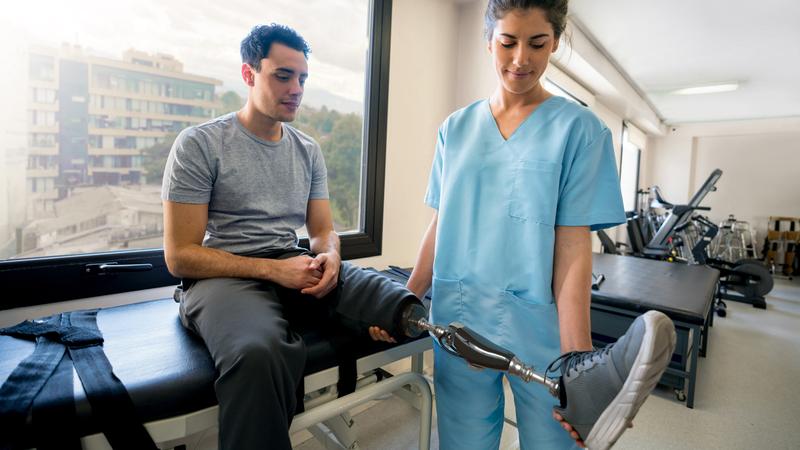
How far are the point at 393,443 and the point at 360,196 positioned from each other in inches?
47.1

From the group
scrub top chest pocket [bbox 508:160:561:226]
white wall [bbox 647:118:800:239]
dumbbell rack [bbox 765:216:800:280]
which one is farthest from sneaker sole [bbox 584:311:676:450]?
white wall [bbox 647:118:800:239]

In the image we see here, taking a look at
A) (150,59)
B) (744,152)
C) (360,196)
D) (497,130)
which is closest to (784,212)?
(744,152)

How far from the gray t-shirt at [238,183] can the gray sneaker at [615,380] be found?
0.91 metres

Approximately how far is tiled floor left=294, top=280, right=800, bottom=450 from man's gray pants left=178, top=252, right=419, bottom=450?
1.03m

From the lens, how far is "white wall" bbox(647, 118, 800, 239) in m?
7.05

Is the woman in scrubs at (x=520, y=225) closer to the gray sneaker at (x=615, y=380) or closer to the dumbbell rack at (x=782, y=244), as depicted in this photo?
the gray sneaker at (x=615, y=380)

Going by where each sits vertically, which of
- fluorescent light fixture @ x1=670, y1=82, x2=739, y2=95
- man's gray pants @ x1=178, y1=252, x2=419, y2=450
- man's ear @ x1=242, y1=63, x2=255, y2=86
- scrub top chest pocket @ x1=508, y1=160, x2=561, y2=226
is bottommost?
man's gray pants @ x1=178, y1=252, x2=419, y2=450

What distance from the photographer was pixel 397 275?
5.65ft

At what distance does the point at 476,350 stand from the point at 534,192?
37cm

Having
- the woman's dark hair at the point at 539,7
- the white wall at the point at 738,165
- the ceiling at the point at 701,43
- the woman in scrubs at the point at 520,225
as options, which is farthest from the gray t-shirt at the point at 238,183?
the white wall at the point at 738,165

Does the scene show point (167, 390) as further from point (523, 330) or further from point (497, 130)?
point (497, 130)

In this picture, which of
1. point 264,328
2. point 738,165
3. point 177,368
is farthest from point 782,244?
point 177,368

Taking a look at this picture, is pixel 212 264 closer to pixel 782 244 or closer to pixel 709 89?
pixel 709 89

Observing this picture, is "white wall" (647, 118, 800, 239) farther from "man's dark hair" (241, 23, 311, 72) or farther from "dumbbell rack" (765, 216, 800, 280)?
"man's dark hair" (241, 23, 311, 72)
